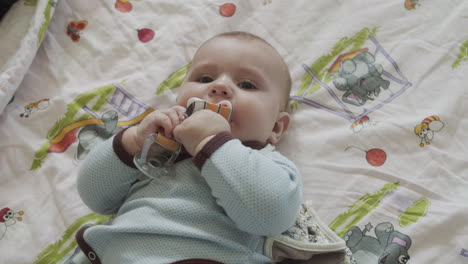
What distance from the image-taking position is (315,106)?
1.16 m

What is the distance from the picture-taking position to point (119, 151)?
0.89 meters

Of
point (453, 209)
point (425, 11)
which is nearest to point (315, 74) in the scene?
point (425, 11)

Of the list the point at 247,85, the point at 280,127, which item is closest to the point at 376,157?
the point at 280,127

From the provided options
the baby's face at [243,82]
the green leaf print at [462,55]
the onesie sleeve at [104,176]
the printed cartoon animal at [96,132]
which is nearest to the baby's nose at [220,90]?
the baby's face at [243,82]

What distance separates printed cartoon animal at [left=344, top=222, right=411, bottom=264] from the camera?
0.89 meters

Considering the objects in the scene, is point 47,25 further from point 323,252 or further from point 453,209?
point 453,209

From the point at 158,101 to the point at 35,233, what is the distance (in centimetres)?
48

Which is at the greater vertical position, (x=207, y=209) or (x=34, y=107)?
(x=207, y=209)

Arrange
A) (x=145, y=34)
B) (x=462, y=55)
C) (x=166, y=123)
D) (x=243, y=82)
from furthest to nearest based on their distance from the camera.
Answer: (x=145, y=34)
(x=462, y=55)
(x=243, y=82)
(x=166, y=123)

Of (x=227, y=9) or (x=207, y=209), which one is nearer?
(x=207, y=209)

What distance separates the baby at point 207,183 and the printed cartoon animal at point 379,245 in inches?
8.6

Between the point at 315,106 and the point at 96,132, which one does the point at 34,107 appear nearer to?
the point at 96,132

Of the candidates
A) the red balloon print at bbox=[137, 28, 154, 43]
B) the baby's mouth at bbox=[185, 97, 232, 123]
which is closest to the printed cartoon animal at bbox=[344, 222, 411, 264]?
the baby's mouth at bbox=[185, 97, 232, 123]

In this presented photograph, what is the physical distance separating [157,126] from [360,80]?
1.99ft
